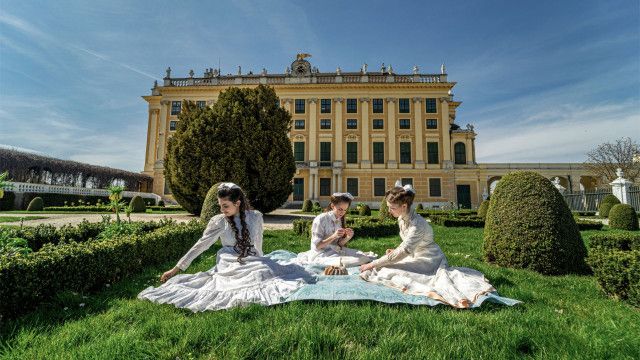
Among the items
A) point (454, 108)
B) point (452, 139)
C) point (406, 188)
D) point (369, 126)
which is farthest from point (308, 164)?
point (406, 188)

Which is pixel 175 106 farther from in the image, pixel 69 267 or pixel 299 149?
pixel 69 267

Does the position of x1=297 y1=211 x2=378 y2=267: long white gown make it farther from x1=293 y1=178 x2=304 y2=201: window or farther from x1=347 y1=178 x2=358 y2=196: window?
x1=347 y1=178 x2=358 y2=196: window

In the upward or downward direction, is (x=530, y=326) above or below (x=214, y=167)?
below

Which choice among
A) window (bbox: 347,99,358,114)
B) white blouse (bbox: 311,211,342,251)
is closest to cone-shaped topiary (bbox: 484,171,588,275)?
white blouse (bbox: 311,211,342,251)

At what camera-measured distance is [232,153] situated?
46.4 ft

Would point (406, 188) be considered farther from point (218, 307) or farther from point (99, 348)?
point (99, 348)

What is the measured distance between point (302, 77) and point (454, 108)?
56.1ft

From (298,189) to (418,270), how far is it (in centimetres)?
2535

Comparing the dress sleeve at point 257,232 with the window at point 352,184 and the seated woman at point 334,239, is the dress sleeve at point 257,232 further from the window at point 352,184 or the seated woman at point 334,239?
the window at point 352,184

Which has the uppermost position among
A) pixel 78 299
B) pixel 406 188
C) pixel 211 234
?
pixel 406 188

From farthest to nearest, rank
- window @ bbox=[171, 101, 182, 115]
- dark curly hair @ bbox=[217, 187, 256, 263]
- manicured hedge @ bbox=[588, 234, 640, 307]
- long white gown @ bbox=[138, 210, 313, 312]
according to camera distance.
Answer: window @ bbox=[171, 101, 182, 115] < dark curly hair @ bbox=[217, 187, 256, 263] < manicured hedge @ bbox=[588, 234, 640, 307] < long white gown @ bbox=[138, 210, 313, 312]

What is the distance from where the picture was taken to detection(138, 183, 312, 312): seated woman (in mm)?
2824

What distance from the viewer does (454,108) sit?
3422 centimetres

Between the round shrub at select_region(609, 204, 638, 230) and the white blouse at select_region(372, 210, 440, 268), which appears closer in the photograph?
the white blouse at select_region(372, 210, 440, 268)
